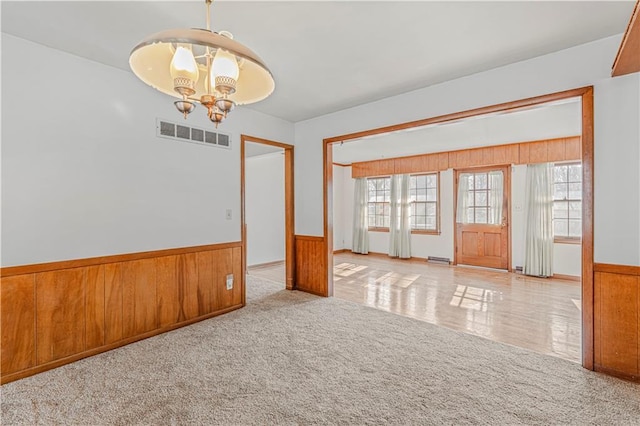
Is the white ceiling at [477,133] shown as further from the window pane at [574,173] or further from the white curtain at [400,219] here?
the white curtain at [400,219]

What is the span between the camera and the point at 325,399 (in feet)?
6.44

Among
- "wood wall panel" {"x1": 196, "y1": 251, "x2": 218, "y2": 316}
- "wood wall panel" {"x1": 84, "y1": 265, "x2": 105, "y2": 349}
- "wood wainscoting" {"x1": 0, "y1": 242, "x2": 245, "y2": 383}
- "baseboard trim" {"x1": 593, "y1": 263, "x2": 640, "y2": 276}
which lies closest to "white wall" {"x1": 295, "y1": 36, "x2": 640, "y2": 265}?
"baseboard trim" {"x1": 593, "y1": 263, "x2": 640, "y2": 276}

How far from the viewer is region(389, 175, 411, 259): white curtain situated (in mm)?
7188

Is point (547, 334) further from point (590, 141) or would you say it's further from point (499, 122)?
point (499, 122)

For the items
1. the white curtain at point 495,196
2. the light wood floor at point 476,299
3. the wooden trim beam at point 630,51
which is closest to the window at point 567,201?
the white curtain at point 495,196

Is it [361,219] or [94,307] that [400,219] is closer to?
[361,219]

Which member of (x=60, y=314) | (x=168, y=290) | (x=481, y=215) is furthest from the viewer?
(x=481, y=215)

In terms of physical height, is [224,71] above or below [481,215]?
above

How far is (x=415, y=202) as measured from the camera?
7.27 metres

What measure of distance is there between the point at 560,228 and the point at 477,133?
102 inches

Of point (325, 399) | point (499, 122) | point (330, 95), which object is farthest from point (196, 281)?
point (499, 122)

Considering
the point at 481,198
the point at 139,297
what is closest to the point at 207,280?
the point at 139,297

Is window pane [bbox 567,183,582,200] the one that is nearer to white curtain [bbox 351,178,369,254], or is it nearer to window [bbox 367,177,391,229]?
window [bbox 367,177,391,229]

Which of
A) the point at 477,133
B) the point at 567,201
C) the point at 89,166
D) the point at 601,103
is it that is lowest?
the point at 567,201
